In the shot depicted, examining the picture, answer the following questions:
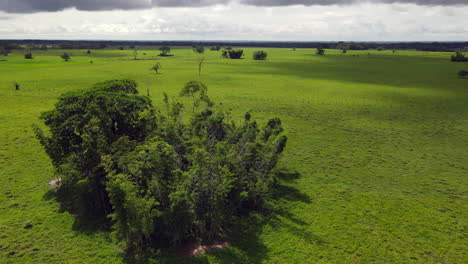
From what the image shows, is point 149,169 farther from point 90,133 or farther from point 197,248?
point 197,248

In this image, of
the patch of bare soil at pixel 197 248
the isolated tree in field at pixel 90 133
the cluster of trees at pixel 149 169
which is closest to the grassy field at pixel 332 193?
the patch of bare soil at pixel 197 248

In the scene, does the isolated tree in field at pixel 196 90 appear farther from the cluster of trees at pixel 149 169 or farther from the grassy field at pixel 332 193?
the grassy field at pixel 332 193

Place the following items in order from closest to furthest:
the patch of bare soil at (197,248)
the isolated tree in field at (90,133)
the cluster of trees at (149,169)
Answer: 1. the cluster of trees at (149,169)
2. the patch of bare soil at (197,248)
3. the isolated tree in field at (90,133)

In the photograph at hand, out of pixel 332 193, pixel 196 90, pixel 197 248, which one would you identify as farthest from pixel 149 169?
pixel 196 90

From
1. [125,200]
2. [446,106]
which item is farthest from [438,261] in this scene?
[446,106]

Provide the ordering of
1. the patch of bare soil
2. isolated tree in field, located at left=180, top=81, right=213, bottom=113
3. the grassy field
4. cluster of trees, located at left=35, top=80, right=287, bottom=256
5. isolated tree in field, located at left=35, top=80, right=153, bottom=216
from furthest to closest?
isolated tree in field, located at left=180, top=81, right=213, bottom=113, isolated tree in field, located at left=35, top=80, right=153, bottom=216, the grassy field, the patch of bare soil, cluster of trees, located at left=35, top=80, right=287, bottom=256

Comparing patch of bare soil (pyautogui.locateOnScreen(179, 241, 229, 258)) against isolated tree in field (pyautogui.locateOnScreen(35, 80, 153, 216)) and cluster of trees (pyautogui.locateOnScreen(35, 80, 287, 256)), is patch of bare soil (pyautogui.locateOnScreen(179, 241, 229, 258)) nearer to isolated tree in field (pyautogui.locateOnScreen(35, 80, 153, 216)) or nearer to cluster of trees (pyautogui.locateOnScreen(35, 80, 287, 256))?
cluster of trees (pyautogui.locateOnScreen(35, 80, 287, 256))

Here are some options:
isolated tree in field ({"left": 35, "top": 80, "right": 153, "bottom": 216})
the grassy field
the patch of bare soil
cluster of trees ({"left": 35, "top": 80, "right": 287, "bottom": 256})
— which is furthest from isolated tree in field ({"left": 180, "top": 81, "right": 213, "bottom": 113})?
the patch of bare soil

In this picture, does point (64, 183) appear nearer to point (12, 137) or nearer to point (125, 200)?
point (125, 200)
